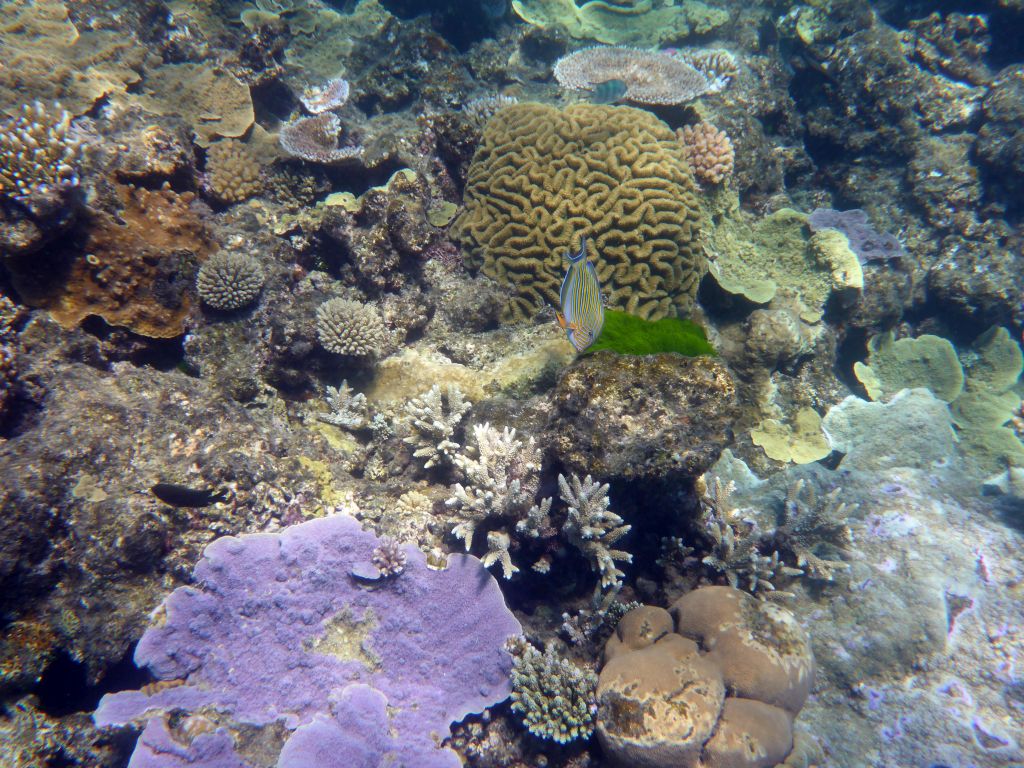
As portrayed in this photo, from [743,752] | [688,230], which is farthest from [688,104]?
[743,752]

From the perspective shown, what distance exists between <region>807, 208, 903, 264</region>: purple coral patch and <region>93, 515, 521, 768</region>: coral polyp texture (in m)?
6.64

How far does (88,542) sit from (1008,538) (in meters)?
7.68

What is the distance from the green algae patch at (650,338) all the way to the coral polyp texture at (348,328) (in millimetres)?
2194

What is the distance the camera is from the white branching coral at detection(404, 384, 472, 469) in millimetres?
4055

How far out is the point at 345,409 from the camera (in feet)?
15.1

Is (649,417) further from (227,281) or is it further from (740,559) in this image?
(227,281)

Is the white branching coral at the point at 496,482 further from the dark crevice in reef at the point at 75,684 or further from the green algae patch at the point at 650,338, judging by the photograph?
the dark crevice in reef at the point at 75,684

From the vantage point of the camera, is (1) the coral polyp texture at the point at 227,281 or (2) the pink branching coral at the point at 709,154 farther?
(2) the pink branching coral at the point at 709,154

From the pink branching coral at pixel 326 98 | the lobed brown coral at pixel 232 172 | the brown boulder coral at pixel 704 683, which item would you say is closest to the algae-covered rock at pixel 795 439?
the brown boulder coral at pixel 704 683

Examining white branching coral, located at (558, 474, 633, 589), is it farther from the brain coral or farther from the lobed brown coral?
the lobed brown coral

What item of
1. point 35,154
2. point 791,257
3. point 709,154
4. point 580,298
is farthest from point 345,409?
point 791,257

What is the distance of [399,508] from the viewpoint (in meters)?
3.96

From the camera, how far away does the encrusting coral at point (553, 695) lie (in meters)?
3.04

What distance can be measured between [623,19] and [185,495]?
13.2 metres
